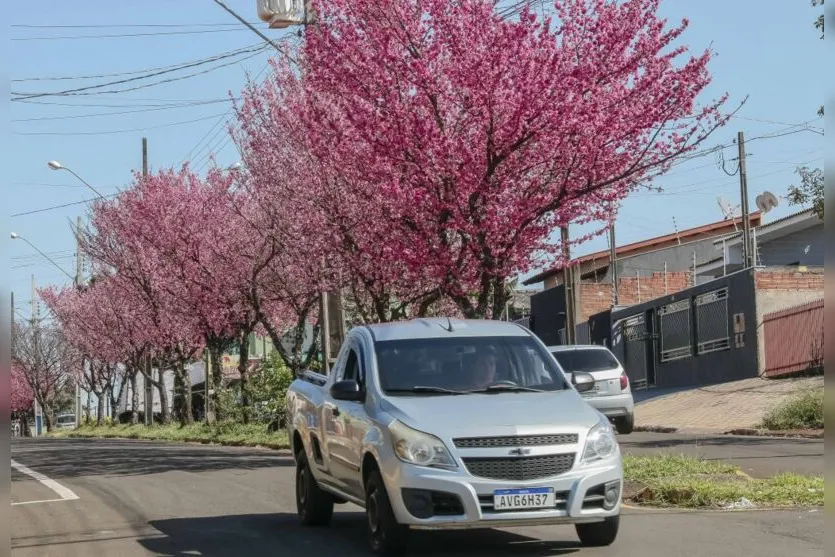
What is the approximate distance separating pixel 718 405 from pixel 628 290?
2470cm

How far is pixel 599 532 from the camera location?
402 inches

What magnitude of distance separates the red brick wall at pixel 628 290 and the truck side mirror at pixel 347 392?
44338 mm

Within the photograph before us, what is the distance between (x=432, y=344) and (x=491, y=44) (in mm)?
10158

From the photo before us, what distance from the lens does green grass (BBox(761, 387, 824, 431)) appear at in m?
25.6

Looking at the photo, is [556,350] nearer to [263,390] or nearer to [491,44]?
[491,44]

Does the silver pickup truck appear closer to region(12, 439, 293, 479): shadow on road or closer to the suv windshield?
region(12, 439, 293, 479): shadow on road

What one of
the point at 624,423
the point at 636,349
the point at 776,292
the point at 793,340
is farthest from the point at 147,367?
the point at 624,423

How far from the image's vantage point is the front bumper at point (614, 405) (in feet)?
81.2

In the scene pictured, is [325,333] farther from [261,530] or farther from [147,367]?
[147,367]

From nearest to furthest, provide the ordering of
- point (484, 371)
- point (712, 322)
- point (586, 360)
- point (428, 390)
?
point (428, 390) → point (484, 371) → point (586, 360) → point (712, 322)

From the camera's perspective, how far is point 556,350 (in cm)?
2445

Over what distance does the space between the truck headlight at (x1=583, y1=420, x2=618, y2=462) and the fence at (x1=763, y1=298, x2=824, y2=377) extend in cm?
2320

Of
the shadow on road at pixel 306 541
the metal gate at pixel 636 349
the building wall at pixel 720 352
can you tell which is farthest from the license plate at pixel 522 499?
the metal gate at pixel 636 349

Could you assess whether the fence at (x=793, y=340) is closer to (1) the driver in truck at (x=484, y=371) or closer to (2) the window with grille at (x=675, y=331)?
(2) the window with grille at (x=675, y=331)
